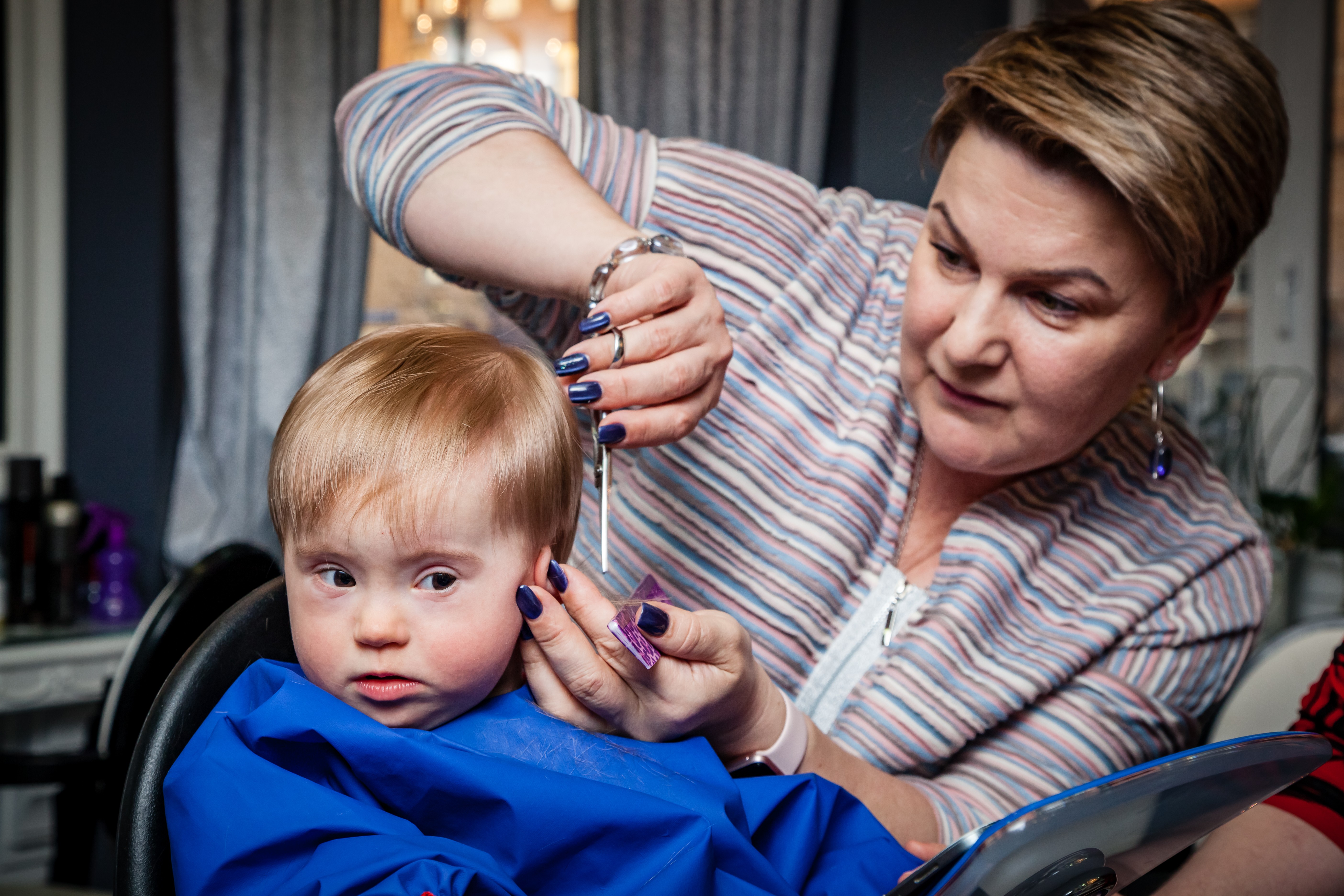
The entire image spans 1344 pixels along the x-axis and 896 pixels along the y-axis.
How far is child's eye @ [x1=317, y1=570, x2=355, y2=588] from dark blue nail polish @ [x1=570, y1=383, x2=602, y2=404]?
221 millimetres

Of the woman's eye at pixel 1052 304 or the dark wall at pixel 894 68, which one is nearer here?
the woman's eye at pixel 1052 304

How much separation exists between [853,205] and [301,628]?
847 mm

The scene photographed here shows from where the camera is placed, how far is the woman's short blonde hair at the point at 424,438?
0.73 m

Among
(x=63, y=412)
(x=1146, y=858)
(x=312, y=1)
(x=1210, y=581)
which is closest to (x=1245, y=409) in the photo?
(x=1210, y=581)

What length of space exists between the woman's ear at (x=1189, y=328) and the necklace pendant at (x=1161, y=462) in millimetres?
84

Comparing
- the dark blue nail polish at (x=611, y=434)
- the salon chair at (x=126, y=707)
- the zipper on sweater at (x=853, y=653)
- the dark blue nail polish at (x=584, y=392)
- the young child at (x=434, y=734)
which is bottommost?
the salon chair at (x=126, y=707)

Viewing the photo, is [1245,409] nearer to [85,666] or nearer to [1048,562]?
[1048,562]

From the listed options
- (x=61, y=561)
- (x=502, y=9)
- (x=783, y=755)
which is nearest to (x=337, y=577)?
(x=783, y=755)

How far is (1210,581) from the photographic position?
1.08 m

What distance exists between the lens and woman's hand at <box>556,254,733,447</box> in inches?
30.4

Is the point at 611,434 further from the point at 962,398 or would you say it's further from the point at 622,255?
the point at 962,398

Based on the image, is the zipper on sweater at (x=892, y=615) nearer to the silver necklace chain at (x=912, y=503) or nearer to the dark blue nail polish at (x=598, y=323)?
the silver necklace chain at (x=912, y=503)

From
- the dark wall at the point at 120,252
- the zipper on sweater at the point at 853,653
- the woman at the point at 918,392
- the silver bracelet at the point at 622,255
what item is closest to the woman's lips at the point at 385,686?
the woman at the point at 918,392

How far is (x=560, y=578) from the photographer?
742 millimetres
